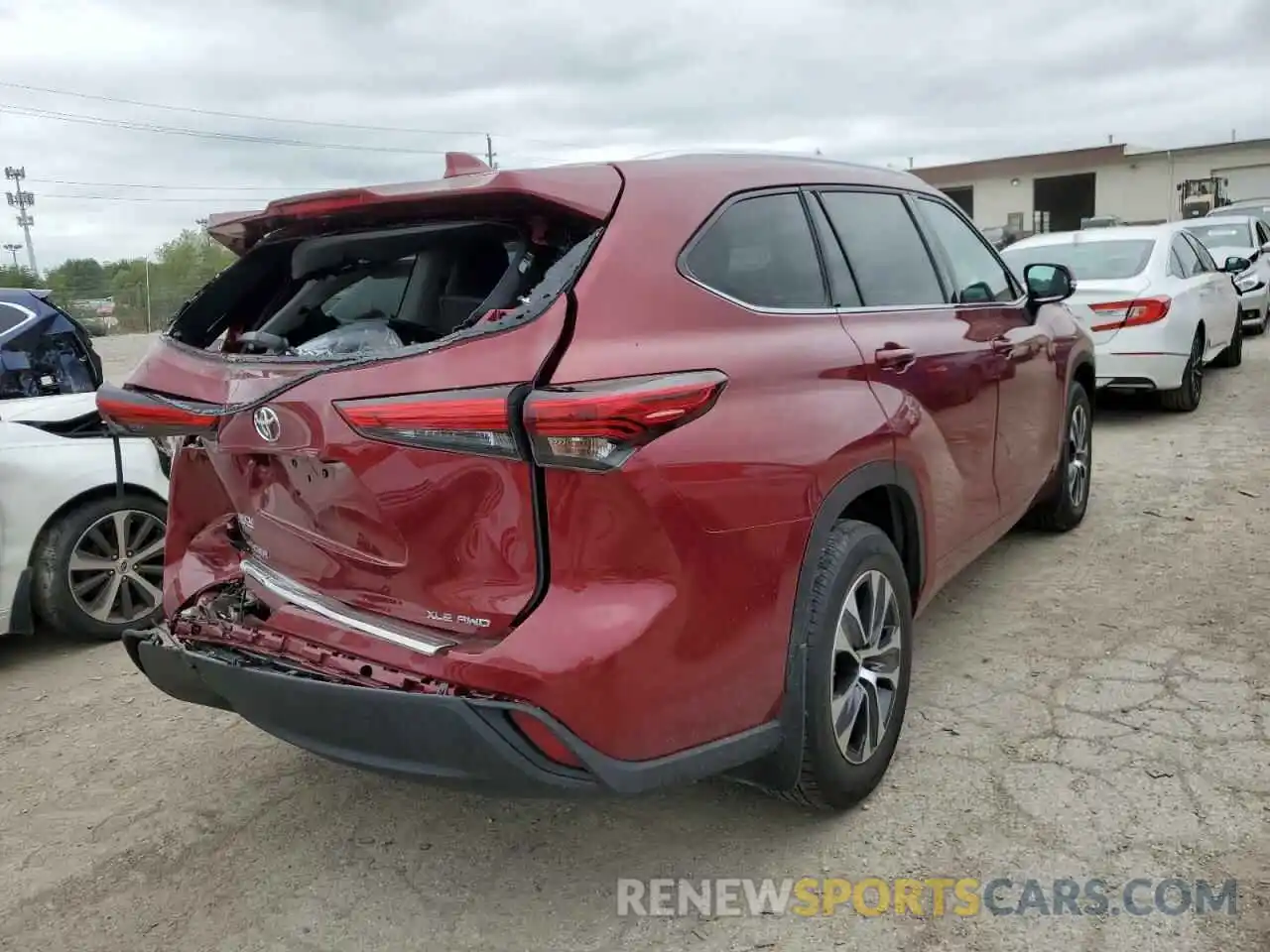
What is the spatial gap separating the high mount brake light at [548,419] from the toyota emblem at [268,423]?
0.82 feet

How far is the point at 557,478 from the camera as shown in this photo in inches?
84.9

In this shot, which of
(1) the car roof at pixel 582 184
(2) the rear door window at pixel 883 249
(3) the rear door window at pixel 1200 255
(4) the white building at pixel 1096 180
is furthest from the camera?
(4) the white building at pixel 1096 180

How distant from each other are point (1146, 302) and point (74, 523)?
732cm

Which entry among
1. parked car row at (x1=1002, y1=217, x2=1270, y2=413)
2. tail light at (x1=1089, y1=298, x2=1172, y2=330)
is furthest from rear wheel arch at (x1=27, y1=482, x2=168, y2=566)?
tail light at (x1=1089, y1=298, x2=1172, y2=330)

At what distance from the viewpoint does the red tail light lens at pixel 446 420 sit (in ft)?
7.01

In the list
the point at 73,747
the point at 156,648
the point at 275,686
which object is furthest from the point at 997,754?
the point at 73,747

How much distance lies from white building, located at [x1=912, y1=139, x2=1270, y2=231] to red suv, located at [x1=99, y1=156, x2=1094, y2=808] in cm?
3781

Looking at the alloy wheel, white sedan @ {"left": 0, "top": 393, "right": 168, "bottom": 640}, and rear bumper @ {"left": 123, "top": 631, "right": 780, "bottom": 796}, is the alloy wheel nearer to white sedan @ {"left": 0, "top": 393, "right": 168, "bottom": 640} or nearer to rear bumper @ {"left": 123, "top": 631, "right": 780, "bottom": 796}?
rear bumper @ {"left": 123, "top": 631, "right": 780, "bottom": 796}

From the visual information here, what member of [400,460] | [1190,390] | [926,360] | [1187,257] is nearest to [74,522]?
[400,460]

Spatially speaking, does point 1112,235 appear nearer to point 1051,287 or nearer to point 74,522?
point 1051,287

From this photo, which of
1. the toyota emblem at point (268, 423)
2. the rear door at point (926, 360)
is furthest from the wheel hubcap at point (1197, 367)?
the toyota emblem at point (268, 423)

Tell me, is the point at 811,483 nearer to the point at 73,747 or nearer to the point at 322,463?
the point at 322,463

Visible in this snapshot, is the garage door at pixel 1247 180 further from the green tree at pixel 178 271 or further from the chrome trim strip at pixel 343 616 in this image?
the chrome trim strip at pixel 343 616

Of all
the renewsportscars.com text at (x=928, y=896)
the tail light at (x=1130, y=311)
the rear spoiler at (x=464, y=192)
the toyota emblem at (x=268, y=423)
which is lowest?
the renewsportscars.com text at (x=928, y=896)
